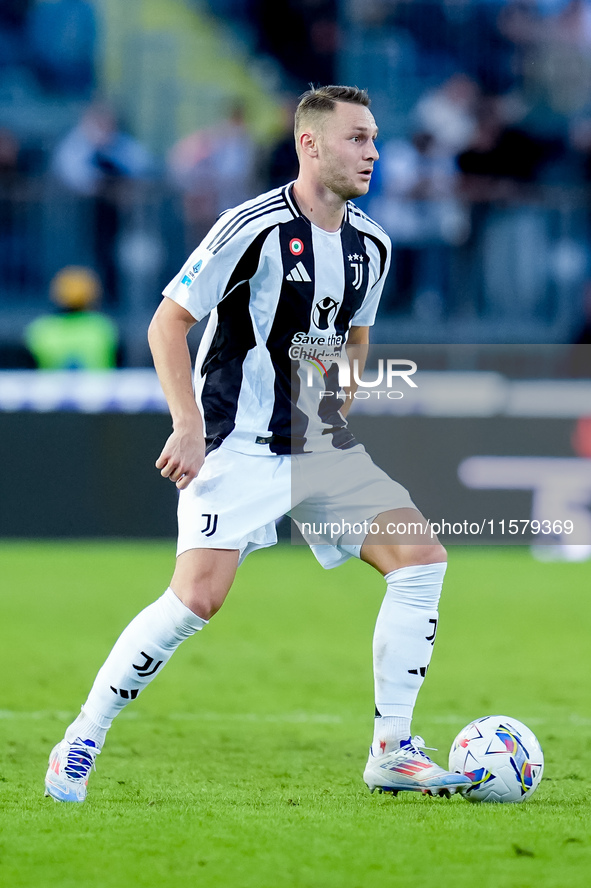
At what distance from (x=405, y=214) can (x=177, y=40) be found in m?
4.98

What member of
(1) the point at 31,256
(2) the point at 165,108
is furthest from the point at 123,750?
(2) the point at 165,108

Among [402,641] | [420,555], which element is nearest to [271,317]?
[420,555]

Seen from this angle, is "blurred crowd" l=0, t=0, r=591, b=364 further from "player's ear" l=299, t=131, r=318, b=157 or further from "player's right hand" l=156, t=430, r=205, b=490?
"player's right hand" l=156, t=430, r=205, b=490

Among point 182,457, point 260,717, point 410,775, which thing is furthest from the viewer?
point 260,717

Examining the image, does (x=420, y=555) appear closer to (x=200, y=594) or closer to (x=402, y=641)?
(x=402, y=641)

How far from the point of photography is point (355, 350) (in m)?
4.80

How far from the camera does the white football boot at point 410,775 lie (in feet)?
13.8

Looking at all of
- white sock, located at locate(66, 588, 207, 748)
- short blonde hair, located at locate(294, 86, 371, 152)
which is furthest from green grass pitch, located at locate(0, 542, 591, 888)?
short blonde hair, located at locate(294, 86, 371, 152)

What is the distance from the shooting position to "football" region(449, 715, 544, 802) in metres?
4.16

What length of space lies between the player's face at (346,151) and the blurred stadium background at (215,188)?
258 inches

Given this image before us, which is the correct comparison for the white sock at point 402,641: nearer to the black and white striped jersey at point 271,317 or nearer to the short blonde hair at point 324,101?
the black and white striped jersey at point 271,317

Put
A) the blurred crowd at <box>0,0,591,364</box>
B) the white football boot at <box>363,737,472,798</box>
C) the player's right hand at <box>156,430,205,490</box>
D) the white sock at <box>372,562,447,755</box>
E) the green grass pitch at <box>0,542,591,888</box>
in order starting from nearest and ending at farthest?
1. the green grass pitch at <box>0,542,591,888</box>
2. the player's right hand at <box>156,430,205,490</box>
3. the white football boot at <box>363,737,472,798</box>
4. the white sock at <box>372,562,447,755</box>
5. the blurred crowd at <box>0,0,591,364</box>

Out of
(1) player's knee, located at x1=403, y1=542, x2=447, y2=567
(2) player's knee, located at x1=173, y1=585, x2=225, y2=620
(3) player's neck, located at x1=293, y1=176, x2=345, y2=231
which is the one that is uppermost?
(3) player's neck, located at x1=293, y1=176, x2=345, y2=231

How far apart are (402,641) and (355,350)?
43.7 inches
